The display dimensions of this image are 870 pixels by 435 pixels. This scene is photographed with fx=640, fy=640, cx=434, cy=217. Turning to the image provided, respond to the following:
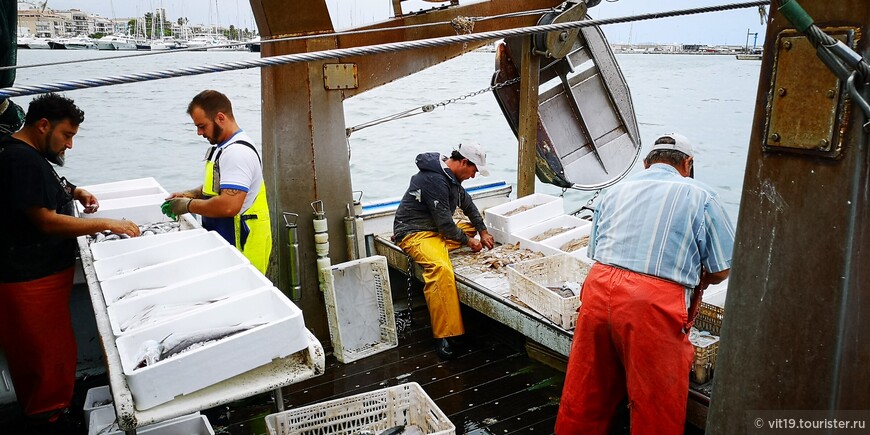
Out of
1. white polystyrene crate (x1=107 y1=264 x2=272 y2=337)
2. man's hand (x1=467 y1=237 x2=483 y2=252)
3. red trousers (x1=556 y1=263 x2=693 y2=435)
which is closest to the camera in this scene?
white polystyrene crate (x1=107 y1=264 x2=272 y2=337)

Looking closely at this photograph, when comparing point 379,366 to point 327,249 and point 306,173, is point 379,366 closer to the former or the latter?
point 327,249

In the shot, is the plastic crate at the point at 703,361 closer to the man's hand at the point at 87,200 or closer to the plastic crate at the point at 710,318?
the plastic crate at the point at 710,318

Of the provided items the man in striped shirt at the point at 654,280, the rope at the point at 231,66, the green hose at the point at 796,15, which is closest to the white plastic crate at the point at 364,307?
the man in striped shirt at the point at 654,280

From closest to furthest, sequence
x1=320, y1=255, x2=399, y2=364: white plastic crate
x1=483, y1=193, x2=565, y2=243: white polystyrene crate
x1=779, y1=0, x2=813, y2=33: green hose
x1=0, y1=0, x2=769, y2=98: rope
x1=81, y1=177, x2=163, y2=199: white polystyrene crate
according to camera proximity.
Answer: x1=779, y1=0, x2=813, y2=33: green hose → x1=0, y1=0, x2=769, y2=98: rope → x1=81, y1=177, x2=163, y2=199: white polystyrene crate → x1=320, y1=255, x2=399, y2=364: white plastic crate → x1=483, y1=193, x2=565, y2=243: white polystyrene crate

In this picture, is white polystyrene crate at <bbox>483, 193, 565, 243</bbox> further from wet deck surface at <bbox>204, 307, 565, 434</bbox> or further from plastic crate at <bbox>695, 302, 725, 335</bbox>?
plastic crate at <bbox>695, 302, 725, 335</bbox>

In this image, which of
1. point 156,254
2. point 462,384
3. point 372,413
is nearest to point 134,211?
point 156,254

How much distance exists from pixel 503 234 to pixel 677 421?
2925 mm

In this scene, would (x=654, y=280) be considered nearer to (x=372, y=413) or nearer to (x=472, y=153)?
(x=372, y=413)

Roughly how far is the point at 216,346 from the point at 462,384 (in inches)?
104

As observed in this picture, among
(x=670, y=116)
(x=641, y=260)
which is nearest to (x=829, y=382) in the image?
(x=641, y=260)

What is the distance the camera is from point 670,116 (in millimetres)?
28156

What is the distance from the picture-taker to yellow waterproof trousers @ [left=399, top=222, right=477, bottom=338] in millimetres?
4898

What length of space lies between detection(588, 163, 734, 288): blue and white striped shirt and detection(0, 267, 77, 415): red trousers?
299cm

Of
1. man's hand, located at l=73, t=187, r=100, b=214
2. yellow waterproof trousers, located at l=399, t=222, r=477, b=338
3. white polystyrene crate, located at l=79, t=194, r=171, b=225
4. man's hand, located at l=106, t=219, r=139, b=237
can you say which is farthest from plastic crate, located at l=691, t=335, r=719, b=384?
man's hand, located at l=73, t=187, r=100, b=214
